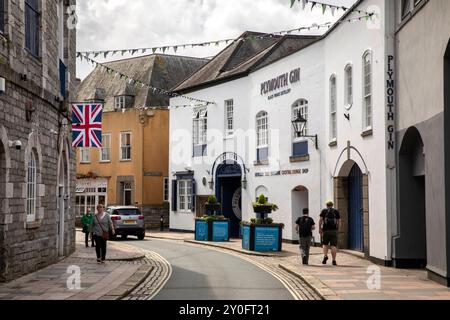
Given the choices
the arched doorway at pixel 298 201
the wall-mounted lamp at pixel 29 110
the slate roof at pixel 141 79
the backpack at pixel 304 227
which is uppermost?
the slate roof at pixel 141 79

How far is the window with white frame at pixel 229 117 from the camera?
109 ft

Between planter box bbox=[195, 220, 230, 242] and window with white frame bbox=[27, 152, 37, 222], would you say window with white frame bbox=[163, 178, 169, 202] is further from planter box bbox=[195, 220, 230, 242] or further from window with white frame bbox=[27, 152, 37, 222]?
window with white frame bbox=[27, 152, 37, 222]

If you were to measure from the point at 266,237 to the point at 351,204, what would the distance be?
315cm

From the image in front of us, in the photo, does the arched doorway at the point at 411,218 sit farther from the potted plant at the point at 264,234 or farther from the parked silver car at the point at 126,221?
the parked silver car at the point at 126,221

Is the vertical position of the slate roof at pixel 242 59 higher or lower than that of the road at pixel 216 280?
higher

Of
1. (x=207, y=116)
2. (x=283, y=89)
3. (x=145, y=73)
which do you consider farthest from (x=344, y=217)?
(x=145, y=73)

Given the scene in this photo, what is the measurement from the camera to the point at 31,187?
16.9 metres

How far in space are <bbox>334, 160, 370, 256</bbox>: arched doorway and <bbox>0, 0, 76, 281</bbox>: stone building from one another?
341 inches

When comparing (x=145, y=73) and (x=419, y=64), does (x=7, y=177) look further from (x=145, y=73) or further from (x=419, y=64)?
(x=145, y=73)

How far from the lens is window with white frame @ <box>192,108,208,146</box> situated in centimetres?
3550

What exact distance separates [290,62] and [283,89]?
1.14m

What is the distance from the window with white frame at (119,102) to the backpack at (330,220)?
28.4 metres

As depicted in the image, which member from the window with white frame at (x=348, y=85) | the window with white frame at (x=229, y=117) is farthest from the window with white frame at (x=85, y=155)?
the window with white frame at (x=348, y=85)

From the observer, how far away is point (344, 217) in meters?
23.0
